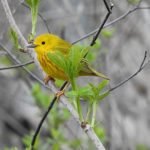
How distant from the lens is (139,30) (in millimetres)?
9734

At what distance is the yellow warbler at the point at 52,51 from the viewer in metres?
3.21

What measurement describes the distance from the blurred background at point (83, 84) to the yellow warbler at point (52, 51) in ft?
1.56

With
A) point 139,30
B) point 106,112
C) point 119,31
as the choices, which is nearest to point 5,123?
point 106,112

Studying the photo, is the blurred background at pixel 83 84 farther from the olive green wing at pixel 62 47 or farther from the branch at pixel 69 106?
the branch at pixel 69 106

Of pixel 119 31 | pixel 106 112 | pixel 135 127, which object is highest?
pixel 119 31

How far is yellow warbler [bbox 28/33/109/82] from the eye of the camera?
321cm

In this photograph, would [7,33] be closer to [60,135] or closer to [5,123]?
[60,135]

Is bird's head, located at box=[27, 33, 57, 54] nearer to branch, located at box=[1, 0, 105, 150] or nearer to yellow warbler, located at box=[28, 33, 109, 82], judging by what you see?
yellow warbler, located at box=[28, 33, 109, 82]

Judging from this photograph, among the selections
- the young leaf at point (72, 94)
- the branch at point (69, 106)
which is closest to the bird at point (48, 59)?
the branch at point (69, 106)

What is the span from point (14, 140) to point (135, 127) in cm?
336

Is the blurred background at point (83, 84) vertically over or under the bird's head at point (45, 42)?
under

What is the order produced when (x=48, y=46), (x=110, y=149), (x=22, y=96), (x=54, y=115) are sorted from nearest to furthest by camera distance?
(x=48, y=46)
(x=54, y=115)
(x=110, y=149)
(x=22, y=96)

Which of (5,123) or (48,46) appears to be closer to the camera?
(48,46)

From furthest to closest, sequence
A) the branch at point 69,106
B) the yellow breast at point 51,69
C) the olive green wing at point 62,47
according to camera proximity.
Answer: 1. the olive green wing at point 62,47
2. the yellow breast at point 51,69
3. the branch at point 69,106
